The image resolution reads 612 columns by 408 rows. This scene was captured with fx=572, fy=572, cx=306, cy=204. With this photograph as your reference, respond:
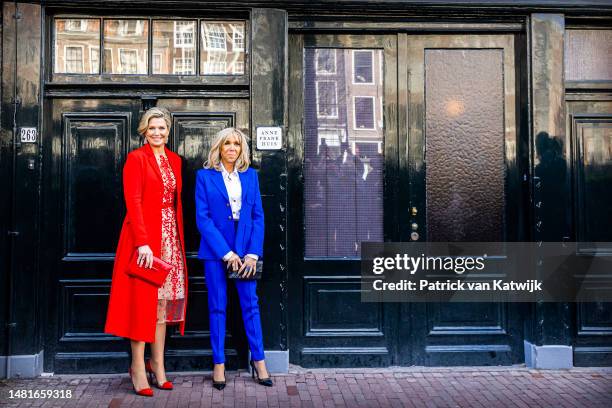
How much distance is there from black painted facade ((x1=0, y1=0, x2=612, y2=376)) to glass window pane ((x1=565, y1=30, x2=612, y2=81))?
0.06 metres

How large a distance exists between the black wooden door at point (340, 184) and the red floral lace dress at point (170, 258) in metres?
1.16

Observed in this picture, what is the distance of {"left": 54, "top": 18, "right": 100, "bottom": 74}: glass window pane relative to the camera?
564 cm

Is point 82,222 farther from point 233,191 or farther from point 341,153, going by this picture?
point 341,153

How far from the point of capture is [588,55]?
596cm

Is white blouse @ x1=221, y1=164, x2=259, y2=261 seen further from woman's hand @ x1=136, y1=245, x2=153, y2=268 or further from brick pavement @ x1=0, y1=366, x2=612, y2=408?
brick pavement @ x1=0, y1=366, x2=612, y2=408

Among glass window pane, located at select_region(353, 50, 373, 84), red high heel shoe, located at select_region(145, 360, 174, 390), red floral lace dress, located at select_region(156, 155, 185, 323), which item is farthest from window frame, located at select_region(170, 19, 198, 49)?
red high heel shoe, located at select_region(145, 360, 174, 390)

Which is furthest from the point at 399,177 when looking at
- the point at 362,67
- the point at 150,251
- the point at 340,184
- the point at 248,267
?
the point at 150,251

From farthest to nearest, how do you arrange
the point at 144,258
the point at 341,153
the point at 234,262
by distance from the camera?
the point at 341,153 < the point at 234,262 < the point at 144,258

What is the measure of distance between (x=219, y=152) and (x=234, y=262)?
1.02 m

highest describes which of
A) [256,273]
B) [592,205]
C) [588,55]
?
[588,55]

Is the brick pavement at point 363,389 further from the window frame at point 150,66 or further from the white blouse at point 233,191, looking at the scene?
the window frame at point 150,66

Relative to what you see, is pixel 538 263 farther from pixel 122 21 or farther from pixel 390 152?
pixel 122 21

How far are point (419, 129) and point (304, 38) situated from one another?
4.93 feet

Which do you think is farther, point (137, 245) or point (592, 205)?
point (592, 205)
